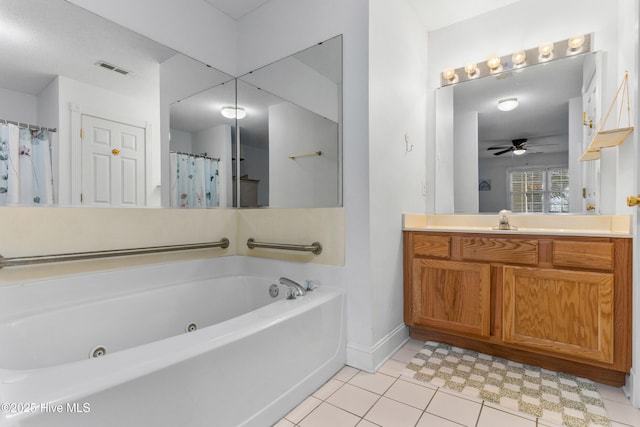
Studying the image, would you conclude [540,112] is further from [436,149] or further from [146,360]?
[146,360]

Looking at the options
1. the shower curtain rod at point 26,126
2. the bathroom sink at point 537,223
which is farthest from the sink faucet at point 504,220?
the shower curtain rod at point 26,126

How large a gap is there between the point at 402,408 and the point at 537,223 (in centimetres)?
157

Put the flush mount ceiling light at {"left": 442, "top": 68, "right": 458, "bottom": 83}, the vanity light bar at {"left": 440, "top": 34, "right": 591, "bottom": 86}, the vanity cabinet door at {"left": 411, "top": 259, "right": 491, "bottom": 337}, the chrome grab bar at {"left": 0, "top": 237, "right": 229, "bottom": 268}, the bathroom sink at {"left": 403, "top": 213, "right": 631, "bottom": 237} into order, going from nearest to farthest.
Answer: the chrome grab bar at {"left": 0, "top": 237, "right": 229, "bottom": 268} < the bathroom sink at {"left": 403, "top": 213, "right": 631, "bottom": 237} < the vanity cabinet door at {"left": 411, "top": 259, "right": 491, "bottom": 337} < the vanity light bar at {"left": 440, "top": 34, "right": 591, "bottom": 86} < the flush mount ceiling light at {"left": 442, "top": 68, "right": 458, "bottom": 83}

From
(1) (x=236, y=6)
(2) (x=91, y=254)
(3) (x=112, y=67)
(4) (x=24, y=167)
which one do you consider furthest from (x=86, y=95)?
(1) (x=236, y=6)


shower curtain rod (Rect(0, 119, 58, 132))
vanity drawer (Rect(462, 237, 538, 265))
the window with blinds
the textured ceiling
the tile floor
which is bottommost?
the tile floor

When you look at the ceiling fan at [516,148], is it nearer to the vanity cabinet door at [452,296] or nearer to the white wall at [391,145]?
the white wall at [391,145]

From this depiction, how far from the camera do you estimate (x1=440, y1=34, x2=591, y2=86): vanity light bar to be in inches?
80.9

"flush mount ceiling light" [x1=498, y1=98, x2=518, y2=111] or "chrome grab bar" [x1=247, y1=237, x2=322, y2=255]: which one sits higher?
"flush mount ceiling light" [x1=498, y1=98, x2=518, y2=111]

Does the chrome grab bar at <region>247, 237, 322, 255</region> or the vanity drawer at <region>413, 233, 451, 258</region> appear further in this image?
the vanity drawer at <region>413, 233, 451, 258</region>

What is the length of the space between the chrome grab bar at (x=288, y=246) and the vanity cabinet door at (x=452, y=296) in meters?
0.70

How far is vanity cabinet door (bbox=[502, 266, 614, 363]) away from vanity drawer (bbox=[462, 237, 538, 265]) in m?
0.06

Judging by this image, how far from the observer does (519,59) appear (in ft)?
7.34

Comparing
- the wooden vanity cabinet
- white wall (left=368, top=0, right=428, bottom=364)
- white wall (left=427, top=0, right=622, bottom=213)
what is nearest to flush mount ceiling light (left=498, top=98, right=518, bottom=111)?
white wall (left=427, top=0, right=622, bottom=213)

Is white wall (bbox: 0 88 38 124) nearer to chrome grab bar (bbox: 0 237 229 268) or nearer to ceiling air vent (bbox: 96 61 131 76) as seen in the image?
ceiling air vent (bbox: 96 61 131 76)
